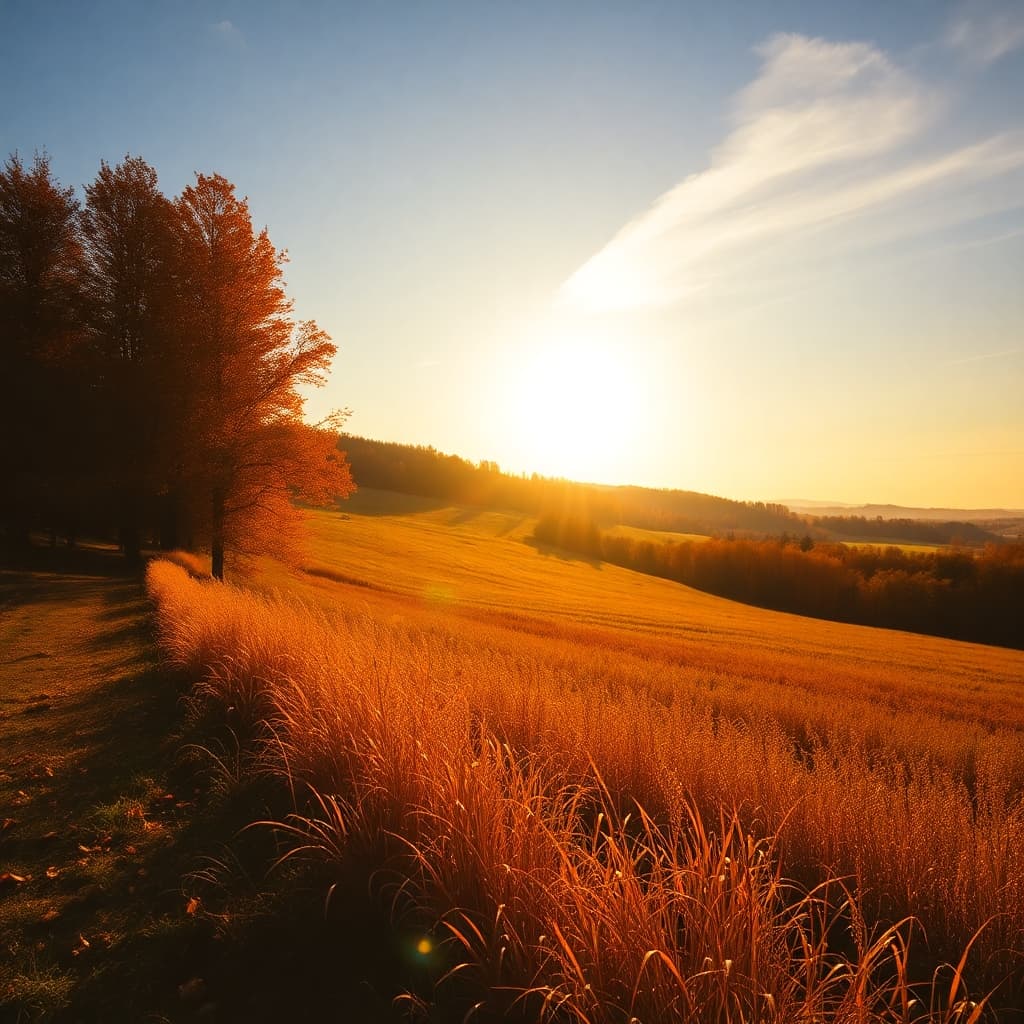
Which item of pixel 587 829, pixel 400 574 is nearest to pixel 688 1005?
pixel 587 829

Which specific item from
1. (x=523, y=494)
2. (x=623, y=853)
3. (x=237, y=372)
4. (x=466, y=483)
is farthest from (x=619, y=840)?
(x=523, y=494)

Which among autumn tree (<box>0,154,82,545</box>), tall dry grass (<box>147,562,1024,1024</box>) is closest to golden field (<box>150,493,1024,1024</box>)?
tall dry grass (<box>147,562,1024,1024</box>)

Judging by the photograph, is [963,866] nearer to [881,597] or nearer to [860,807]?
[860,807]

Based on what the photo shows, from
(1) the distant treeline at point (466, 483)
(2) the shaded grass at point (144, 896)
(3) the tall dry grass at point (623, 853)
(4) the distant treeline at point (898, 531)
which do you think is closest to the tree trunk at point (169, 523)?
(2) the shaded grass at point (144, 896)

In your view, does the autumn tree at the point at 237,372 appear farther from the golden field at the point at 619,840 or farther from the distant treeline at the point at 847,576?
the distant treeline at the point at 847,576

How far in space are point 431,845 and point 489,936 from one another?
0.49 metres

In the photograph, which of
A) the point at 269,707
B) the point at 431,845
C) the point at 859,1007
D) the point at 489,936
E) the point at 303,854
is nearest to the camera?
the point at 859,1007

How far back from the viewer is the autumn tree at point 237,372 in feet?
57.1

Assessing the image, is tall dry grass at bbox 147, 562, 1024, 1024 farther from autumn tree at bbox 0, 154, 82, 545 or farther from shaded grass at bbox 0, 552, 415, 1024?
autumn tree at bbox 0, 154, 82, 545

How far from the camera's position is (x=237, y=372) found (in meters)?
17.7

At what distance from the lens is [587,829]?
3.84 m

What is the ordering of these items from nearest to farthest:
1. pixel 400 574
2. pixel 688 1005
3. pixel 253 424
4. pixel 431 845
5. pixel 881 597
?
pixel 688 1005
pixel 431 845
pixel 253 424
pixel 400 574
pixel 881 597

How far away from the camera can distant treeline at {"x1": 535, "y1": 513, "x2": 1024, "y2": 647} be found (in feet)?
169

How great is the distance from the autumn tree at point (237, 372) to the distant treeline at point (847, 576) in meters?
56.5
